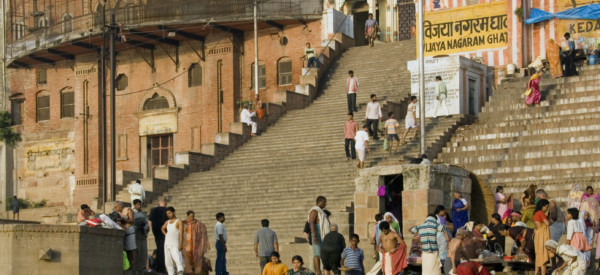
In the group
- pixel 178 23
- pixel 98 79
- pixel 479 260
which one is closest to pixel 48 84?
pixel 98 79

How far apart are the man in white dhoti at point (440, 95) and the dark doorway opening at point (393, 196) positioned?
812cm

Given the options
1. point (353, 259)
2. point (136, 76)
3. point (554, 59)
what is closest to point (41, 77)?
point (136, 76)

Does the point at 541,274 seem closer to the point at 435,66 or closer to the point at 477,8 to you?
the point at 435,66

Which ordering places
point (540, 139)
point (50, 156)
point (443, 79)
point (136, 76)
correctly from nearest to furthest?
point (540, 139), point (443, 79), point (136, 76), point (50, 156)

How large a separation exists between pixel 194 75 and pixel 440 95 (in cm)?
1502

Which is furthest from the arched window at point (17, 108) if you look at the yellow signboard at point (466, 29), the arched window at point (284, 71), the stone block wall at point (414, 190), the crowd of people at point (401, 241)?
the stone block wall at point (414, 190)

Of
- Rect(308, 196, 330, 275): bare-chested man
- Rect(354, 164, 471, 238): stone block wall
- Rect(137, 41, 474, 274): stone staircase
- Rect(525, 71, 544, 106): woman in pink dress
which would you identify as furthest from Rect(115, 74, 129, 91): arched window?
Rect(308, 196, 330, 275): bare-chested man

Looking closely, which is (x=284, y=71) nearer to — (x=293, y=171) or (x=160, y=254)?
(x=293, y=171)

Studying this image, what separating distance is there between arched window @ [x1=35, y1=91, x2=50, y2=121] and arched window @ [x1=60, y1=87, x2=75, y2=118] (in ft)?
2.39

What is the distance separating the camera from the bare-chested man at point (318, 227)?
23.0 meters

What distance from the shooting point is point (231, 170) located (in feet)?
115

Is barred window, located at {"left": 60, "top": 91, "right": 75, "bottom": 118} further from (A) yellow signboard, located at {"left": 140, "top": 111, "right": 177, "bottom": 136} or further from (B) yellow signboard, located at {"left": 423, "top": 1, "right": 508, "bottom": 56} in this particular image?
(B) yellow signboard, located at {"left": 423, "top": 1, "right": 508, "bottom": 56}

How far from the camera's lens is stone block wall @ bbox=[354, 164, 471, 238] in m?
25.0

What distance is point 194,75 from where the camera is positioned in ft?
156
